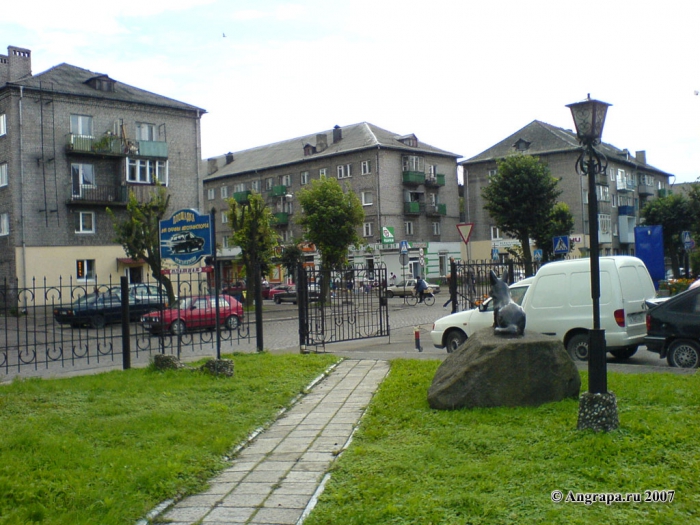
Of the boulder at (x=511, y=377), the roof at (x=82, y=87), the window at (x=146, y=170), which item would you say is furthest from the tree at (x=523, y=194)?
the boulder at (x=511, y=377)

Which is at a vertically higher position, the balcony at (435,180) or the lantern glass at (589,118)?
the balcony at (435,180)

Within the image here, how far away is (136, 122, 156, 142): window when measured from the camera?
4103 cm

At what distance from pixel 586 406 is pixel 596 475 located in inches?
49.7

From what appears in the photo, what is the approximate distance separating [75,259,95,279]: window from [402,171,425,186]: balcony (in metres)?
28.0

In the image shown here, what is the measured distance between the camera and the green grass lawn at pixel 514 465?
15.4ft

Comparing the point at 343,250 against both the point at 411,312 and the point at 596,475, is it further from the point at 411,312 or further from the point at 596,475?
the point at 596,475

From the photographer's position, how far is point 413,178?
5825 cm

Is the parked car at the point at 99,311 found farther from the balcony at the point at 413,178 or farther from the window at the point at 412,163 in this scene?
the window at the point at 412,163

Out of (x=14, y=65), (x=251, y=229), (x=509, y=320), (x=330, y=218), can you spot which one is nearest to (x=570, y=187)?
(x=330, y=218)

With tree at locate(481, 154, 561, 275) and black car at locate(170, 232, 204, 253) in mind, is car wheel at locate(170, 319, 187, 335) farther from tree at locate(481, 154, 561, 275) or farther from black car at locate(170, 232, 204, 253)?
tree at locate(481, 154, 561, 275)

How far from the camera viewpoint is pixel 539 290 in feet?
43.7

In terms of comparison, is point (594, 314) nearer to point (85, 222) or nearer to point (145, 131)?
point (85, 222)

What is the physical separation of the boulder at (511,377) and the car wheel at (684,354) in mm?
4294

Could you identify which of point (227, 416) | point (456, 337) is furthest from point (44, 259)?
point (227, 416)
